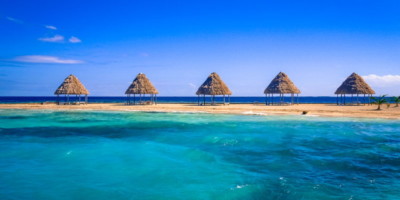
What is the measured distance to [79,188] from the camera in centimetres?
710

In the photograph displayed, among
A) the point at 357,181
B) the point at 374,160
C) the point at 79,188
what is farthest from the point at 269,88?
the point at 79,188

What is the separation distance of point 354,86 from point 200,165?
32.9m

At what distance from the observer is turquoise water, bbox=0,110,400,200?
6871 millimetres

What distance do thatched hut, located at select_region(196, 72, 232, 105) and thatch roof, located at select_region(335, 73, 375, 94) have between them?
47.2 feet

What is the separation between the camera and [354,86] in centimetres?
3575

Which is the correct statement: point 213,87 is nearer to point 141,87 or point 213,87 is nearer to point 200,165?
point 141,87

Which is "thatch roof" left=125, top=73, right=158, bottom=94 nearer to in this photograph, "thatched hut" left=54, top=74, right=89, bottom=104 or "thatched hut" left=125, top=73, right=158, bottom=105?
"thatched hut" left=125, top=73, right=158, bottom=105

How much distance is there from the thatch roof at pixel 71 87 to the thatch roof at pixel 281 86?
2428cm

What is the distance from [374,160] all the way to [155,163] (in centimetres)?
733

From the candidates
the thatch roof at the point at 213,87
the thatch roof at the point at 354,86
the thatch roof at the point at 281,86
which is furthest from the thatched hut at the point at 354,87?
the thatch roof at the point at 213,87

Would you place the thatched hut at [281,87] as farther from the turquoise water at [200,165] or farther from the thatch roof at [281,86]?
the turquoise water at [200,165]

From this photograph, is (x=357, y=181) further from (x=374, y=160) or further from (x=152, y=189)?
(x=152, y=189)

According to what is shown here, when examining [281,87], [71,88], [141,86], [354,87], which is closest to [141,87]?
[141,86]

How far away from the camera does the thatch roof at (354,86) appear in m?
35.5
